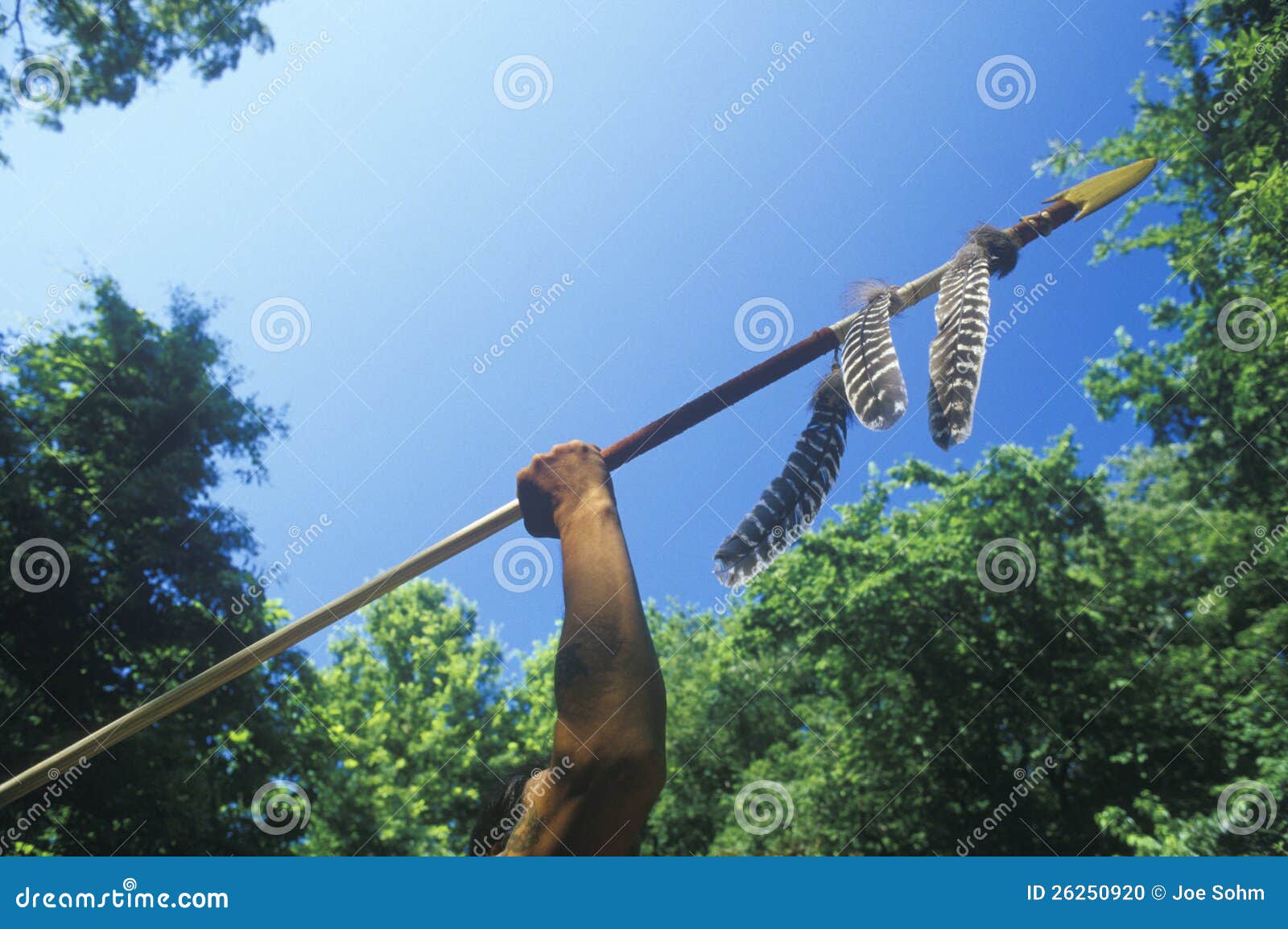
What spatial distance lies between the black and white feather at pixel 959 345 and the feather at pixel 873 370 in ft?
0.34

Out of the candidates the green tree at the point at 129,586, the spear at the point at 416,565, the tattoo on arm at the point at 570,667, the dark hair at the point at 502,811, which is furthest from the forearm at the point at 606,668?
the green tree at the point at 129,586

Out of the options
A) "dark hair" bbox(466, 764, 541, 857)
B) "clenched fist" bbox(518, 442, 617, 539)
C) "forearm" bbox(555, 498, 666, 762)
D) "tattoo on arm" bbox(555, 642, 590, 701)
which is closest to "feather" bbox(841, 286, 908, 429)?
"clenched fist" bbox(518, 442, 617, 539)

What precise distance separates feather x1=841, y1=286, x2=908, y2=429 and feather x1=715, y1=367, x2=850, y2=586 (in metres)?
0.12

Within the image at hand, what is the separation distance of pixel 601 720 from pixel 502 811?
1.58 feet

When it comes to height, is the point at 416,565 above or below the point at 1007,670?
below

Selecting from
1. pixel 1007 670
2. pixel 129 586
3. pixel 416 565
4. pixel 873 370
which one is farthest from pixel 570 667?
pixel 1007 670

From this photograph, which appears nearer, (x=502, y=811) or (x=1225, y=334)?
(x=502, y=811)

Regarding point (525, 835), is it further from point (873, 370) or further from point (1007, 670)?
point (1007, 670)

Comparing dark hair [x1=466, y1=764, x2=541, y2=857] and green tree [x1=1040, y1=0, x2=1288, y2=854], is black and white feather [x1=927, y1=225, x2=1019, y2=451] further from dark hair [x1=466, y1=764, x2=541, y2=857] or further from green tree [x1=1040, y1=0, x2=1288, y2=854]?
green tree [x1=1040, y1=0, x2=1288, y2=854]

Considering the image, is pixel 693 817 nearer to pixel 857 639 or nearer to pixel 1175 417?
pixel 857 639

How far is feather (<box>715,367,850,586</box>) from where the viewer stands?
1900 millimetres

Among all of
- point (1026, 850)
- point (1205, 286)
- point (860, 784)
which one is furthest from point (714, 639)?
point (1205, 286)

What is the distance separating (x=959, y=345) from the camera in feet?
6.34

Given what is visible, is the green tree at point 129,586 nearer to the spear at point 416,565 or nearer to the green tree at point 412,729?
the green tree at point 412,729
